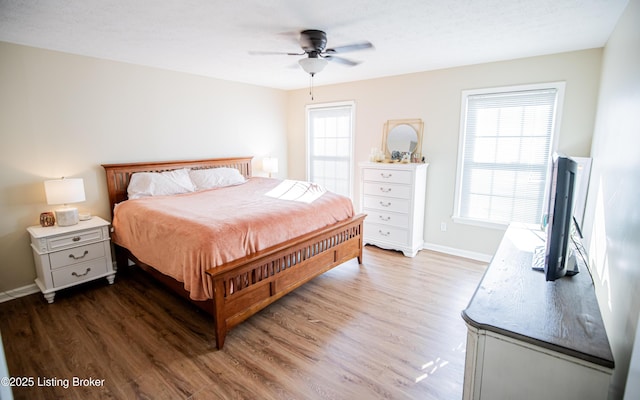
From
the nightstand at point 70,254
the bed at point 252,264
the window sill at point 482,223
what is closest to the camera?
the bed at point 252,264

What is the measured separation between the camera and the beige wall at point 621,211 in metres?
1.06

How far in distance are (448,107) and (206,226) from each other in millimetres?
3272

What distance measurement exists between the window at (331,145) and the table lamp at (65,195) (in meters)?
3.40

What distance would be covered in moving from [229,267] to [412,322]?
1585 millimetres

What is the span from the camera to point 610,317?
49.3 inches

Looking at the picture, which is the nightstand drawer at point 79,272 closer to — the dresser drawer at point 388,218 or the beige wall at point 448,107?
the dresser drawer at point 388,218

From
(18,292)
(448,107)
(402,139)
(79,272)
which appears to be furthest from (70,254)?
(448,107)

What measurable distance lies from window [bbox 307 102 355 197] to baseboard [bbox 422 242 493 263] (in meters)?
1.55

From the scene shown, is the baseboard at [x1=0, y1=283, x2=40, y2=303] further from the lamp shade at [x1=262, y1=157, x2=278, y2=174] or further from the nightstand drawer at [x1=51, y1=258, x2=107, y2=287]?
the lamp shade at [x1=262, y1=157, x2=278, y2=174]

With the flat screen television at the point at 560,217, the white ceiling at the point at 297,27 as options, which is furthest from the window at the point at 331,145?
the flat screen television at the point at 560,217

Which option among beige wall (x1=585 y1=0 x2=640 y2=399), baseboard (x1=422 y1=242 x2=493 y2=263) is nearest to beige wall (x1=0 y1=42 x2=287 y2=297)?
baseboard (x1=422 y1=242 x2=493 y2=263)

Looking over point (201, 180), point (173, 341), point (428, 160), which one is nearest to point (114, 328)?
point (173, 341)

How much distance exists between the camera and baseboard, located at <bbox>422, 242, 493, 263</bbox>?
3941 millimetres

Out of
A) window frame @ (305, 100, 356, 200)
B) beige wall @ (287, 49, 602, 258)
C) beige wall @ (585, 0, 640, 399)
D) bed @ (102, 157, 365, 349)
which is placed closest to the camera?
beige wall @ (585, 0, 640, 399)
